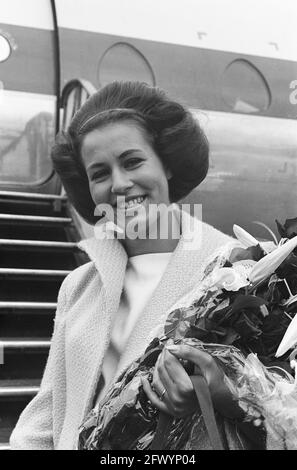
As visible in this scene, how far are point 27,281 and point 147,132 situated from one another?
9.25 ft

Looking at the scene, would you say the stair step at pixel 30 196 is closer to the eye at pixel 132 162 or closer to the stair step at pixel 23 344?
the stair step at pixel 23 344

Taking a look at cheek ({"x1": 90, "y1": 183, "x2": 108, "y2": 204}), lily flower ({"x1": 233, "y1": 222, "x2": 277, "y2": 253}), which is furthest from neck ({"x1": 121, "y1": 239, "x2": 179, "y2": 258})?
lily flower ({"x1": 233, "y1": 222, "x2": 277, "y2": 253})

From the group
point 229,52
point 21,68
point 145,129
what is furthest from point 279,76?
point 145,129

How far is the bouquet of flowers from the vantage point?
0.75 meters

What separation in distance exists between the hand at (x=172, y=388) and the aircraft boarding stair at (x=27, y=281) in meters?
2.02

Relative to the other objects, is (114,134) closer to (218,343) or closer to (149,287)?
(149,287)

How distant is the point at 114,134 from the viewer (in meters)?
1.08

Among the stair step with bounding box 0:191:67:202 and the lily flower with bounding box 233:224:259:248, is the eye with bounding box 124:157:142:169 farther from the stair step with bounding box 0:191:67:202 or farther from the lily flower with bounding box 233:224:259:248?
the stair step with bounding box 0:191:67:202

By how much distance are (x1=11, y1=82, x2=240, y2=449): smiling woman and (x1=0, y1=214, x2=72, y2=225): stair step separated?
3.07 meters

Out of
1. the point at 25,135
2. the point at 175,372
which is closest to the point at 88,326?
the point at 175,372

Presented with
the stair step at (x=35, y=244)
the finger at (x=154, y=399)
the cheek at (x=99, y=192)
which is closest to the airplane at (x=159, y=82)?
the stair step at (x=35, y=244)

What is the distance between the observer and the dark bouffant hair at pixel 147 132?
1.12 metres

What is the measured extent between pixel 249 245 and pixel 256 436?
26 centimetres
